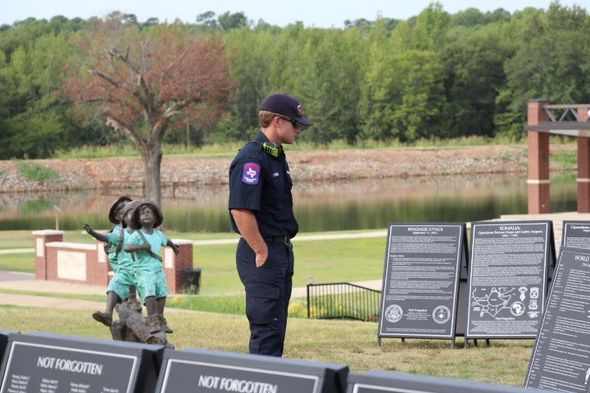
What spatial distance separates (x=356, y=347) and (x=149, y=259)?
7.21ft

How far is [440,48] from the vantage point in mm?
121312

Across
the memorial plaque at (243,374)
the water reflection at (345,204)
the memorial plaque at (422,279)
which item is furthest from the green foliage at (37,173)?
the memorial plaque at (243,374)

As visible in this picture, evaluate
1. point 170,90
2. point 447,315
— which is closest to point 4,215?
point 170,90

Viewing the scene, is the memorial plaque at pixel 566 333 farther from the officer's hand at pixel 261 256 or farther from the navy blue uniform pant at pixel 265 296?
the officer's hand at pixel 261 256

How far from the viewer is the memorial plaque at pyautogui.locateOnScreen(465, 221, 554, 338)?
11.5m

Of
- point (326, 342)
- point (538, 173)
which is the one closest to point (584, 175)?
point (538, 173)

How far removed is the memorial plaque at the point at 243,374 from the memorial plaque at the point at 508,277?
8018 millimetres

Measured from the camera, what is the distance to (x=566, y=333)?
8.20 metres

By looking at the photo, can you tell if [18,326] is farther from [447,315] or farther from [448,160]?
[448,160]

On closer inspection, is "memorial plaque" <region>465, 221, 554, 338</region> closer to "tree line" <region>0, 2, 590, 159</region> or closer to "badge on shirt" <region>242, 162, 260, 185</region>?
"badge on shirt" <region>242, 162, 260, 185</region>

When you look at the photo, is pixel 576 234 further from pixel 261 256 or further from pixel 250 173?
pixel 250 173

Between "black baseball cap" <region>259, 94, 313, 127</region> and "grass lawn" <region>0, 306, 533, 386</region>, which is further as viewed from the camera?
"grass lawn" <region>0, 306, 533, 386</region>

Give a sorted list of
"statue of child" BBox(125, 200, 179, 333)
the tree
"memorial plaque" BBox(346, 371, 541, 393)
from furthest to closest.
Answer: the tree, "statue of child" BBox(125, 200, 179, 333), "memorial plaque" BBox(346, 371, 541, 393)

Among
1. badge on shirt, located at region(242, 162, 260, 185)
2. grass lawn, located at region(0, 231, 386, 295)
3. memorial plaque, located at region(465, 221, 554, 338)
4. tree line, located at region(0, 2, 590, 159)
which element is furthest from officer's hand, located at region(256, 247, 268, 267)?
tree line, located at region(0, 2, 590, 159)
